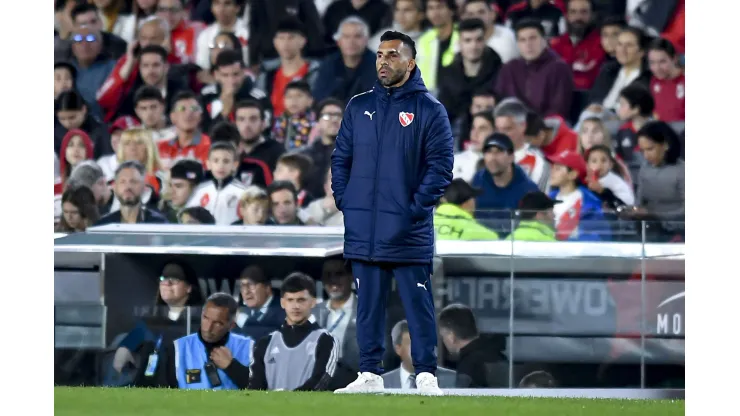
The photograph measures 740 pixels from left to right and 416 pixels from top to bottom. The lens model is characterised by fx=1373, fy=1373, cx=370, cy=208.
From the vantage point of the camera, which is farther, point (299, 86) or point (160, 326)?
point (299, 86)

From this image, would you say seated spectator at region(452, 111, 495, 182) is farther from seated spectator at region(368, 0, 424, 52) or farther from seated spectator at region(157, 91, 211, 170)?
seated spectator at region(157, 91, 211, 170)

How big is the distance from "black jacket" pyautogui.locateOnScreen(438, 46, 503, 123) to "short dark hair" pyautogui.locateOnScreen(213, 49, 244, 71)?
1.49m

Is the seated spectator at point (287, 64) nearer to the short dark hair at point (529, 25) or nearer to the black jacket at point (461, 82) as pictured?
the black jacket at point (461, 82)

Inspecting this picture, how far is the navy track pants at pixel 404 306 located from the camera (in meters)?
6.04

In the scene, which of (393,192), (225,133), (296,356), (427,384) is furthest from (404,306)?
(225,133)

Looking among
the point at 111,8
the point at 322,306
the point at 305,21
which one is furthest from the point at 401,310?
the point at 111,8

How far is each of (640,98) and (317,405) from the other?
4431 millimetres

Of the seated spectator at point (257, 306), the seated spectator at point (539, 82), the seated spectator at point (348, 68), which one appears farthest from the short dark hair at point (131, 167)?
the seated spectator at point (539, 82)

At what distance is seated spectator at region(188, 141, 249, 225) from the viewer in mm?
9211

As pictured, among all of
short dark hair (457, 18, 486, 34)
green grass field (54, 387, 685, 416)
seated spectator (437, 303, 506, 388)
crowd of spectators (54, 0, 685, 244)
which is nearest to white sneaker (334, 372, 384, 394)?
green grass field (54, 387, 685, 416)

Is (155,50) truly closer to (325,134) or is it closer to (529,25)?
(325,134)

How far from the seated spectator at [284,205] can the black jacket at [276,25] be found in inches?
53.7

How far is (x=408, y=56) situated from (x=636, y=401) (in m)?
1.84

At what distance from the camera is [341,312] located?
7.66m
